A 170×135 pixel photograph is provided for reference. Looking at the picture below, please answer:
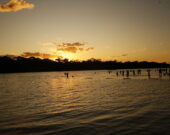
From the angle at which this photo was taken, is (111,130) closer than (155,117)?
Yes

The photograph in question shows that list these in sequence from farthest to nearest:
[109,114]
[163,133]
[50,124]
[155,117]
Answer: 1. [109,114]
2. [155,117]
3. [50,124]
4. [163,133]

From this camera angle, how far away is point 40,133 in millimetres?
8984

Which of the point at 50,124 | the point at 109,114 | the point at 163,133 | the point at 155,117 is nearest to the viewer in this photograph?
the point at 163,133

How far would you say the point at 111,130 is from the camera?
9.24 meters

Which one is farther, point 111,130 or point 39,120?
point 39,120

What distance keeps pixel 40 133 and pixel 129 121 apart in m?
5.89

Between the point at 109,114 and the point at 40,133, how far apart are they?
594 centimetres

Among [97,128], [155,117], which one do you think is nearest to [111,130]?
[97,128]

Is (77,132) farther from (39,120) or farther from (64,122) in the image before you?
(39,120)

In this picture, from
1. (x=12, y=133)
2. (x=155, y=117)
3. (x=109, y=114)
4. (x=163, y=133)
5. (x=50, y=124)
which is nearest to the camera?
(x=163, y=133)

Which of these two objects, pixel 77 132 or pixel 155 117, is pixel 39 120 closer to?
pixel 77 132

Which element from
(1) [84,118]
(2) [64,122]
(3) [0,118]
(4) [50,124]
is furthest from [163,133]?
(3) [0,118]

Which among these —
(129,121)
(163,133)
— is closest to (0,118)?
(129,121)

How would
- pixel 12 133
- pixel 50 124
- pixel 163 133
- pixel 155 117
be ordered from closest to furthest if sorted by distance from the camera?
1. pixel 163 133
2. pixel 12 133
3. pixel 50 124
4. pixel 155 117
